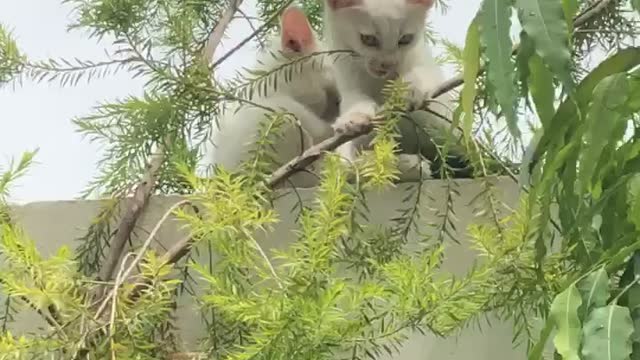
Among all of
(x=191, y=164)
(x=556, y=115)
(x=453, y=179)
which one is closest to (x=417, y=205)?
(x=453, y=179)

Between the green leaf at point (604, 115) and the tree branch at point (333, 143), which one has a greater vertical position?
the tree branch at point (333, 143)

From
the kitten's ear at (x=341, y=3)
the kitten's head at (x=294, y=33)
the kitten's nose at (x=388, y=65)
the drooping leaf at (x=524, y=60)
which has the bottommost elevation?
the drooping leaf at (x=524, y=60)

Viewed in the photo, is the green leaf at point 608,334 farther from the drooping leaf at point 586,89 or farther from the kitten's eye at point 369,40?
the kitten's eye at point 369,40

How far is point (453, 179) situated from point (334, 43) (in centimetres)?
30

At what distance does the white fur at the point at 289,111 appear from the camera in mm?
1042

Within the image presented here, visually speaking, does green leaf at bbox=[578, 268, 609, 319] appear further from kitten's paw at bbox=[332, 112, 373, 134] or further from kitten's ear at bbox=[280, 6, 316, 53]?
kitten's ear at bbox=[280, 6, 316, 53]

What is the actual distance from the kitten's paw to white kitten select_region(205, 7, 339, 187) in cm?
4

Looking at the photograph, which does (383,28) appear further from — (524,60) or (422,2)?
(524,60)

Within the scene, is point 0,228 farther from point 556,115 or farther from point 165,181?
point 556,115

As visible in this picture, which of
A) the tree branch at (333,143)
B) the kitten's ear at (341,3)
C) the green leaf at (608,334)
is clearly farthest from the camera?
the kitten's ear at (341,3)

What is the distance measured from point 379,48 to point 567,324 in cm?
64

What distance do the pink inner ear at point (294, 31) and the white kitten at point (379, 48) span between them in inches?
3.1

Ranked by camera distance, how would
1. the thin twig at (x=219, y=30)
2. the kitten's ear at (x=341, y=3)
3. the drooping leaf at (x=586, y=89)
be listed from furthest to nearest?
the kitten's ear at (x=341, y=3) → the thin twig at (x=219, y=30) → the drooping leaf at (x=586, y=89)

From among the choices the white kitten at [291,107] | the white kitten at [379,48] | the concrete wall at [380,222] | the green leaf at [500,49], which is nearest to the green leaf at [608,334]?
the green leaf at [500,49]
